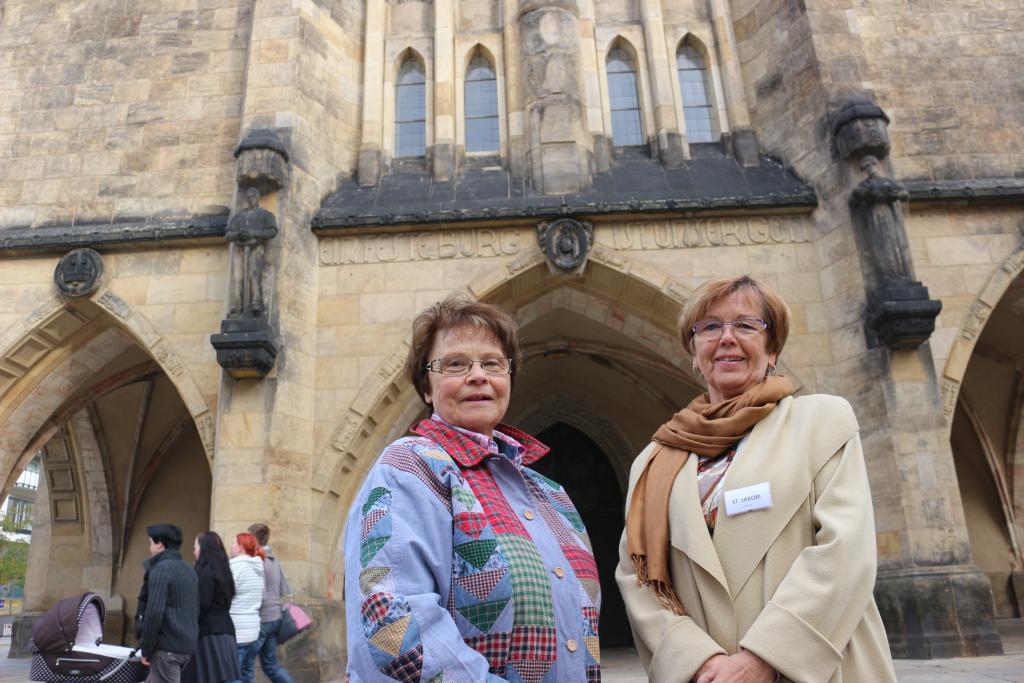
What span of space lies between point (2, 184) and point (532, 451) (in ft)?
36.1

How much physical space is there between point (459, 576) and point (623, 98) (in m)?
10.3

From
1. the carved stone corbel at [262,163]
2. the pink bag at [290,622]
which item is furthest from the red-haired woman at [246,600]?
the carved stone corbel at [262,163]

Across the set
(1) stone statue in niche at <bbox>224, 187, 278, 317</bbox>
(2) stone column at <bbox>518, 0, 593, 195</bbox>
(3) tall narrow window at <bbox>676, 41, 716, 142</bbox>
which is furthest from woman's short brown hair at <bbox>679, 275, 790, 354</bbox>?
(3) tall narrow window at <bbox>676, 41, 716, 142</bbox>

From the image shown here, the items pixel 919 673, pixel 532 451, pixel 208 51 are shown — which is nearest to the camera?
pixel 532 451

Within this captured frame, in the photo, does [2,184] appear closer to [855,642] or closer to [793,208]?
[793,208]

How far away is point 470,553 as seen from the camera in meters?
1.53

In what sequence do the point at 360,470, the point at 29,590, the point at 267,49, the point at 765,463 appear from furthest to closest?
the point at 29,590, the point at 267,49, the point at 360,470, the point at 765,463

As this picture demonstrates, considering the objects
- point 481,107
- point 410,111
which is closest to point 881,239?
point 481,107

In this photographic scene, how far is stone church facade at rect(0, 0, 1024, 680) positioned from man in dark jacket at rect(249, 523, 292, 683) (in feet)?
5.61

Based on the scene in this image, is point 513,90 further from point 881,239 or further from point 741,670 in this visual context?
point 741,670

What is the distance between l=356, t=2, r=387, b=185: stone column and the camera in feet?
33.6

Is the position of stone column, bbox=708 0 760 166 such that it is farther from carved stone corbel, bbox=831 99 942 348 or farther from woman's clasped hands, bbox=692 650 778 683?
woman's clasped hands, bbox=692 650 778 683

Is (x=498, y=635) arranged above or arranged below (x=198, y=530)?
below

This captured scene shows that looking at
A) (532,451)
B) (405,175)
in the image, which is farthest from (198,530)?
(532,451)
